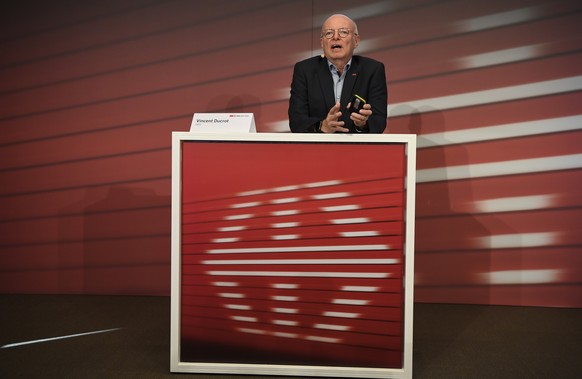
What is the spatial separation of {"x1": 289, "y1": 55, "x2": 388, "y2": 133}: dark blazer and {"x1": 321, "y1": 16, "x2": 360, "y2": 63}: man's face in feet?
0.38

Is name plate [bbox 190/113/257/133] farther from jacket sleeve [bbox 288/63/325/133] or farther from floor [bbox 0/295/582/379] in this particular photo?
floor [bbox 0/295/582/379]

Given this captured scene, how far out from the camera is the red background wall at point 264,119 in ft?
12.8

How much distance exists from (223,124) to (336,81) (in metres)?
0.78

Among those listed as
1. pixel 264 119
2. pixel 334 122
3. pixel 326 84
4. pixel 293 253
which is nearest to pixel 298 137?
pixel 334 122

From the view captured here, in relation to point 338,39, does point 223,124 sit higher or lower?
lower

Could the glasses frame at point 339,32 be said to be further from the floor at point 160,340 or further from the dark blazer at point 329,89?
the floor at point 160,340

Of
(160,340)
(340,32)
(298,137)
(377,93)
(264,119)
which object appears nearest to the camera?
(298,137)

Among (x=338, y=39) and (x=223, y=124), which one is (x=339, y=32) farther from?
(x=223, y=124)

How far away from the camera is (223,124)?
2.41m

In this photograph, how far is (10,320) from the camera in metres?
3.45

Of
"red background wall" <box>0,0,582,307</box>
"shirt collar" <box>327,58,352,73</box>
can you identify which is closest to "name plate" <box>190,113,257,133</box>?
"shirt collar" <box>327,58,352,73</box>

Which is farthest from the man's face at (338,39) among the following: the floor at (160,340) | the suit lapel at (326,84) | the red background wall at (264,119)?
the floor at (160,340)

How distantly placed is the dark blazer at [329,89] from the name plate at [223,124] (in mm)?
436

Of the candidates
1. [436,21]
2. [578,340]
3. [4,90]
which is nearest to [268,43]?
[436,21]
